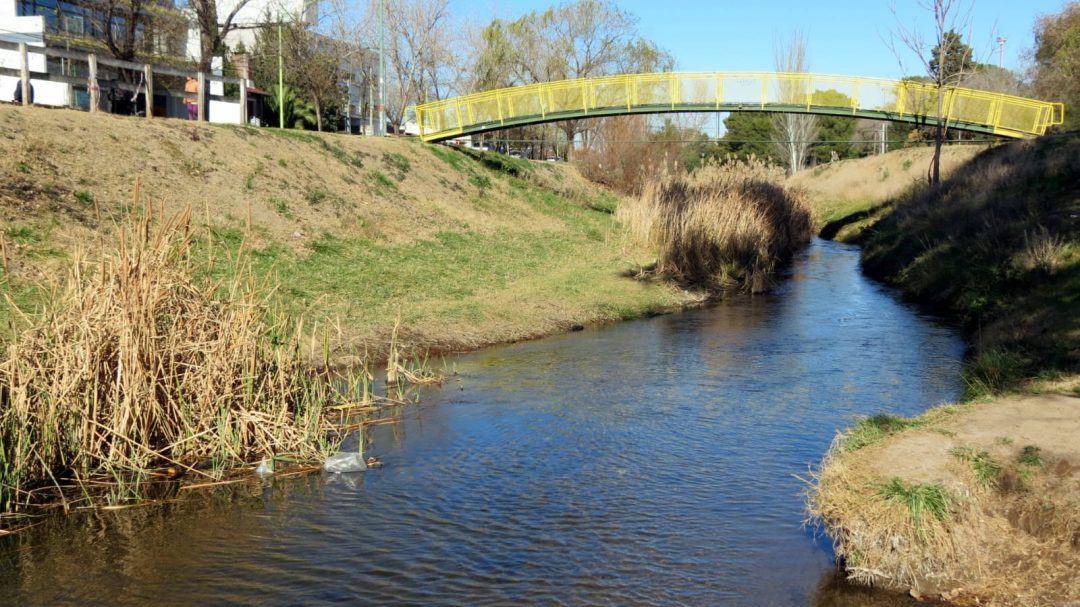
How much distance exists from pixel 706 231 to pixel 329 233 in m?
8.22

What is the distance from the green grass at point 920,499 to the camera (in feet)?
19.9

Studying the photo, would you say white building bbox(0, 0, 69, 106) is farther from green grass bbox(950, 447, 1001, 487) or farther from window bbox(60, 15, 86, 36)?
green grass bbox(950, 447, 1001, 487)

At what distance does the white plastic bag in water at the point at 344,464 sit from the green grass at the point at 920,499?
448cm

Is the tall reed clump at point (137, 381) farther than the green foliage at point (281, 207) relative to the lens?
No

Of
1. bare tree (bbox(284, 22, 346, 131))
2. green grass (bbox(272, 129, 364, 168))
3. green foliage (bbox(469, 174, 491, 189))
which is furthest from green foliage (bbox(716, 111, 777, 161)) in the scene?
green grass (bbox(272, 129, 364, 168))

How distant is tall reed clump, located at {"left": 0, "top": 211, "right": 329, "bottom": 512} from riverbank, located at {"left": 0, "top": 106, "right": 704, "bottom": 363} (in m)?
1.54

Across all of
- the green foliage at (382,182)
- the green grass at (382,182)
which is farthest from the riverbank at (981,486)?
the green foliage at (382,182)

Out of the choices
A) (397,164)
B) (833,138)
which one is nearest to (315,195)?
(397,164)

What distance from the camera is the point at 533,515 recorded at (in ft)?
25.5

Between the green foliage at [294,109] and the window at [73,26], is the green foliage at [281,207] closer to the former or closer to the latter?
the green foliage at [294,109]

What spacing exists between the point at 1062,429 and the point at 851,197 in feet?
126

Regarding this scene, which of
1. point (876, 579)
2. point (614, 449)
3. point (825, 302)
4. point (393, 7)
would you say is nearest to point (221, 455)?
point (614, 449)

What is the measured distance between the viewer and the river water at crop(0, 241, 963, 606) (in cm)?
643

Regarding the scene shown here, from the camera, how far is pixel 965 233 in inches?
818
